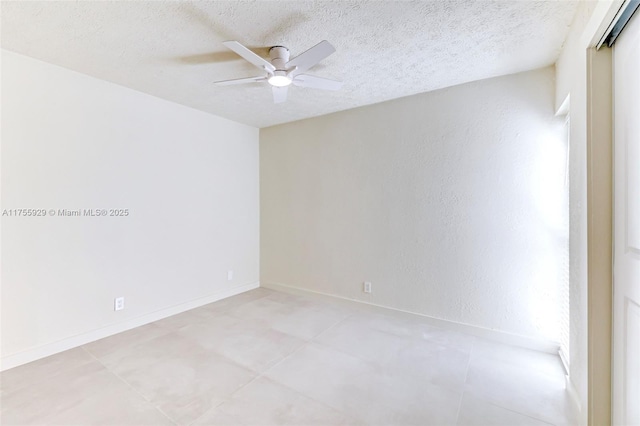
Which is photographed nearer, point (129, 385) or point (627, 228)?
point (627, 228)

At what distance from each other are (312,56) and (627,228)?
194cm

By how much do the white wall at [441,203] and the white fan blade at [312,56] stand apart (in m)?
1.54

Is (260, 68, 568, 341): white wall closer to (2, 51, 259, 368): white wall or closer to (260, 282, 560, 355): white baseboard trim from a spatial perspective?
(260, 282, 560, 355): white baseboard trim

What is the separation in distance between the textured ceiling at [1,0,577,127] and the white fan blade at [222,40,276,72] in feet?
0.73

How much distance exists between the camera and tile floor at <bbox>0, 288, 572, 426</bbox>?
1665mm

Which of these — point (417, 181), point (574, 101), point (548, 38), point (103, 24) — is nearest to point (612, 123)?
Result: point (574, 101)

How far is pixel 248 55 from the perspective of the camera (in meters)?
1.79

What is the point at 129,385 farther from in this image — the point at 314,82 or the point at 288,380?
the point at 314,82

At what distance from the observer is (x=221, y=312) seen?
328 centimetres

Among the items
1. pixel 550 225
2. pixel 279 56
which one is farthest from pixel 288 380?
pixel 550 225

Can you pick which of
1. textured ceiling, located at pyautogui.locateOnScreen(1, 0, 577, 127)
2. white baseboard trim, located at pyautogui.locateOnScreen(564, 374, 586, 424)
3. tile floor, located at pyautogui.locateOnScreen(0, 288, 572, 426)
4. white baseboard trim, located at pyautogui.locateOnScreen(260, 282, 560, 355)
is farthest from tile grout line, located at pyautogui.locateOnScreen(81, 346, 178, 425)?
textured ceiling, located at pyautogui.locateOnScreen(1, 0, 577, 127)

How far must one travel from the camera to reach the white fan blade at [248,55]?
5.40ft

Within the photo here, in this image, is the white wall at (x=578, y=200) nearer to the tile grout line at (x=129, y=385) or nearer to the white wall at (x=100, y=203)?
the tile grout line at (x=129, y=385)

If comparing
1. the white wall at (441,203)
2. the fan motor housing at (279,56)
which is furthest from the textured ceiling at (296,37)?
the white wall at (441,203)
